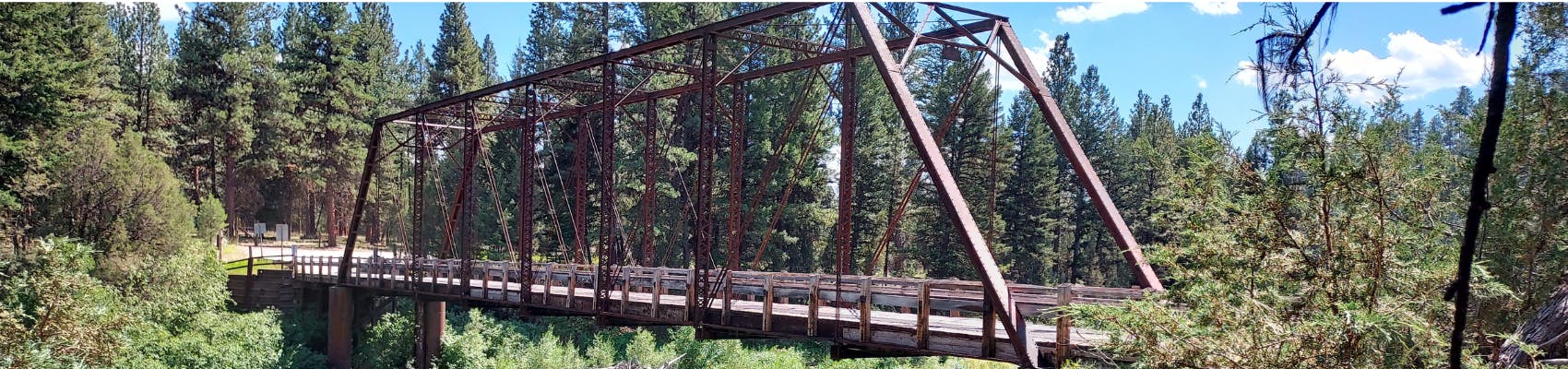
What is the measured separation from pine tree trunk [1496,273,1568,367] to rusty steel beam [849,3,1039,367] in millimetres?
3858

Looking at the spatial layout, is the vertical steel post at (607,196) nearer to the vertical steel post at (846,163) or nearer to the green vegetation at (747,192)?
the green vegetation at (747,192)

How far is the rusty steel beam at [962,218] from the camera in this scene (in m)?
9.64

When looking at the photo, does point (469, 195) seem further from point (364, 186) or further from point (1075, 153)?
point (1075, 153)

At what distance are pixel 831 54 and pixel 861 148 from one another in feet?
80.3

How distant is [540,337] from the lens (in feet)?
101

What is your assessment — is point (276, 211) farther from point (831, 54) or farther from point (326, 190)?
point (831, 54)

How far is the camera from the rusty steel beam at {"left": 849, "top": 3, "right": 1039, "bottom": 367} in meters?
9.64

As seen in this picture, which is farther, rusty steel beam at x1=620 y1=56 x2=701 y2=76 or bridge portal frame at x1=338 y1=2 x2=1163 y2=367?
rusty steel beam at x1=620 y1=56 x2=701 y2=76

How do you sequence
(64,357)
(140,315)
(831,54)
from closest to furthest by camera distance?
(831,54) < (64,357) < (140,315)

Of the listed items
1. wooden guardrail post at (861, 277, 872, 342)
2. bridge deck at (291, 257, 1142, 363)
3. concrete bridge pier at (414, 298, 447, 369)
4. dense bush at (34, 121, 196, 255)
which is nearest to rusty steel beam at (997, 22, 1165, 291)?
bridge deck at (291, 257, 1142, 363)

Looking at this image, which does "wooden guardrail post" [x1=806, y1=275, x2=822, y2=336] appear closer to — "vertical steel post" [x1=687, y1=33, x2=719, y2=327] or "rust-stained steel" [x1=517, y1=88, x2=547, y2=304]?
"vertical steel post" [x1=687, y1=33, x2=719, y2=327]

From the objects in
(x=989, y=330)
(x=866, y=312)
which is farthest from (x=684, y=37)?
(x=989, y=330)

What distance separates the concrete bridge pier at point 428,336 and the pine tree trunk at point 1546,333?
979 inches

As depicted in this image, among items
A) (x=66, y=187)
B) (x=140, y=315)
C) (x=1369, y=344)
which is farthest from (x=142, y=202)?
(x=1369, y=344)
